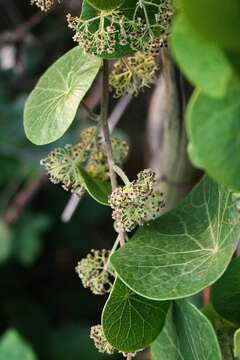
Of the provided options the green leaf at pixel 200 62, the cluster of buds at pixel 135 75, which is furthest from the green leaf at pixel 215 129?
the cluster of buds at pixel 135 75

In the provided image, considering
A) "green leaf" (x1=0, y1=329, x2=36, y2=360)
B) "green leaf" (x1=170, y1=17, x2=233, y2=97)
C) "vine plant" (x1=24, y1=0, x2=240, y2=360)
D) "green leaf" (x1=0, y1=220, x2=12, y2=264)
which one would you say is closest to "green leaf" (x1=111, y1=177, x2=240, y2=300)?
"vine plant" (x1=24, y1=0, x2=240, y2=360)

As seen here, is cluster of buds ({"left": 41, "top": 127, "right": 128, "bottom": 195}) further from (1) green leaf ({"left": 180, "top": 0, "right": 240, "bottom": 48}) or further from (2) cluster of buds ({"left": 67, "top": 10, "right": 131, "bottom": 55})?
(1) green leaf ({"left": 180, "top": 0, "right": 240, "bottom": 48})

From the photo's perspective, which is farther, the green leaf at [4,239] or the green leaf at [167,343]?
the green leaf at [4,239]

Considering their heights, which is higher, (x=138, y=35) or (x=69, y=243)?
(x=138, y=35)

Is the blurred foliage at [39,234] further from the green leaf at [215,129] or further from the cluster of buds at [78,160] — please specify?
the green leaf at [215,129]

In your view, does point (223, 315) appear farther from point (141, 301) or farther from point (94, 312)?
point (94, 312)

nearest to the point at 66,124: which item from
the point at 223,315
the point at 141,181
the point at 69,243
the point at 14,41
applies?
the point at 141,181

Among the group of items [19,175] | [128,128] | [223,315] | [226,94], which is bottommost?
[128,128]
